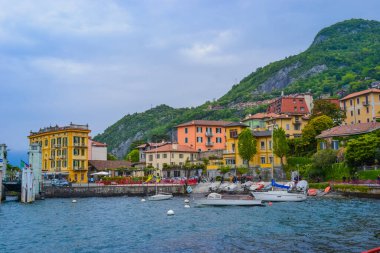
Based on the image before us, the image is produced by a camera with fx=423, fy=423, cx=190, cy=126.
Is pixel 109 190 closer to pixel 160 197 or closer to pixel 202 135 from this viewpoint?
pixel 160 197

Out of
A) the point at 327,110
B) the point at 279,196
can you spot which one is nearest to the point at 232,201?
the point at 279,196

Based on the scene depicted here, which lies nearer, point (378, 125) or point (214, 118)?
point (378, 125)

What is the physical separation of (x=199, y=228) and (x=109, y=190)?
41.4 meters

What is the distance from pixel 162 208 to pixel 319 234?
26.2 meters

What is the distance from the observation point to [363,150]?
59.8m

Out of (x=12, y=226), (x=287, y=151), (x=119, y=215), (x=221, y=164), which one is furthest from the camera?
(x=221, y=164)

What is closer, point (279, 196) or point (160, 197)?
point (279, 196)

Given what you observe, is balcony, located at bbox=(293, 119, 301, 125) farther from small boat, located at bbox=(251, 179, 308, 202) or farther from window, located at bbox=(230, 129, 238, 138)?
small boat, located at bbox=(251, 179, 308, 202)

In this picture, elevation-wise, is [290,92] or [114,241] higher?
[290,92]

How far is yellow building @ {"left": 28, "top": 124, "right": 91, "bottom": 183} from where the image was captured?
90750 mm

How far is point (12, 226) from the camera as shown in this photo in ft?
133

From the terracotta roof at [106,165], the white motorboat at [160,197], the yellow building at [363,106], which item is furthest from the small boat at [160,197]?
the yellow building at [363,106]

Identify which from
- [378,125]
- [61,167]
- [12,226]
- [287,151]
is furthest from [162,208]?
[61,167]

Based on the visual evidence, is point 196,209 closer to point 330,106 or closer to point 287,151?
point 287,151
